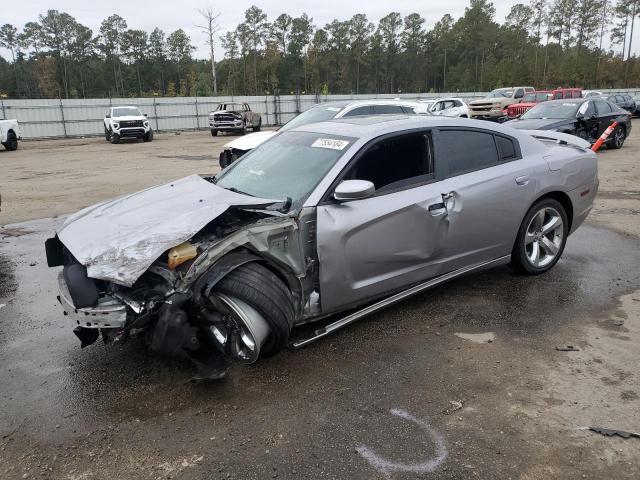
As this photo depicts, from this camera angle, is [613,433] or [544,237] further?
[544,237]

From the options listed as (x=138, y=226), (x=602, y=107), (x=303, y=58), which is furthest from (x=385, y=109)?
(x=303, y=58)

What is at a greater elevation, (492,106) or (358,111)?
(492,106)

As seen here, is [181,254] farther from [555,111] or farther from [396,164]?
[555,111]

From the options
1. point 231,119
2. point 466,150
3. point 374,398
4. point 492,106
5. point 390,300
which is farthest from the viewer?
point 231,119

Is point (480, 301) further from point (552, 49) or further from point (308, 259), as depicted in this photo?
point (552, 49)

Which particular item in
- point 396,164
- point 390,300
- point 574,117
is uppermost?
point 574,117

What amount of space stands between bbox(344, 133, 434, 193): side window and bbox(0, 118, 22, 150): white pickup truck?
71.5 feet

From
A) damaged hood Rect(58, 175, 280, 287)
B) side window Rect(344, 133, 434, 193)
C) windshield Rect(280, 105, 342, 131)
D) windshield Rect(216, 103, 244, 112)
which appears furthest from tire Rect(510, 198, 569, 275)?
windshield Rect(216, 103, 244, 112)

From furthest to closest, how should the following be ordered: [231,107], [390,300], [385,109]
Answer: [231,107] → [385,109] → [390,300]

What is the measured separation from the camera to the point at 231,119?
1104 inches

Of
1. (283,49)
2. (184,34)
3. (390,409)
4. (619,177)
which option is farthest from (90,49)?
(390,409)

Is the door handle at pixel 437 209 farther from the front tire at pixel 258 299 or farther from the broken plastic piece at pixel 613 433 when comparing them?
the broken plastic piece at pixel 613 433

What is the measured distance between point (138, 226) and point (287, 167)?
132 cm

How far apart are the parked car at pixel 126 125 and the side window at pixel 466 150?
76.1ft
